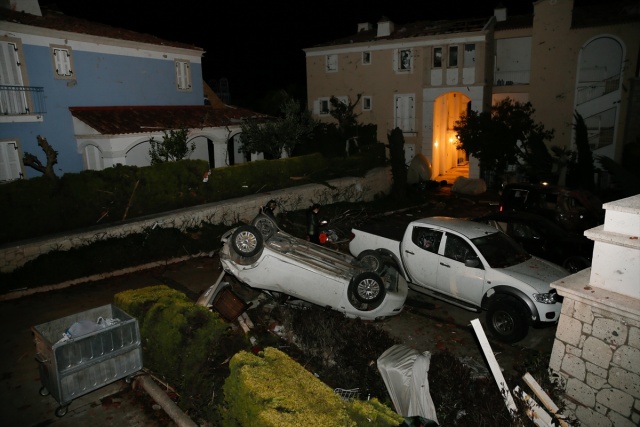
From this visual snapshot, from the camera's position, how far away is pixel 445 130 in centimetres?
3052

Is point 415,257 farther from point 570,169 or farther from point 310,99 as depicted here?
point 310,99

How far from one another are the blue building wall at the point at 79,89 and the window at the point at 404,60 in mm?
14617

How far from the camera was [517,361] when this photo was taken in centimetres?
800

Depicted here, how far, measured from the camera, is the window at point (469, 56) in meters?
26.5

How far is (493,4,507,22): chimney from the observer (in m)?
28.8

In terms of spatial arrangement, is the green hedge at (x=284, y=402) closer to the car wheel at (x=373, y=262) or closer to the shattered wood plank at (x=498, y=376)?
the shattered wood plank at (x=498, y=376)

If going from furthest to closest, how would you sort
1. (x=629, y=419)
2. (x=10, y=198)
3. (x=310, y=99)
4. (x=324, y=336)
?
(x=310, y=99) → (x=10, y=198) → (x=324, y=336) → (x=629, y=419)

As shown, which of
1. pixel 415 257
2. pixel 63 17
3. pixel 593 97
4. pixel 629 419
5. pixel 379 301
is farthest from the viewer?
pixel 593 97

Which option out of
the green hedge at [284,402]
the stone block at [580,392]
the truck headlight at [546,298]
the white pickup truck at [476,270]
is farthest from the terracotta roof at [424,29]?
the green hedge at [284,402]

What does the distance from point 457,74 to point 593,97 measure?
25.3ft

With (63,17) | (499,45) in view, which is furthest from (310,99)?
(63,17)

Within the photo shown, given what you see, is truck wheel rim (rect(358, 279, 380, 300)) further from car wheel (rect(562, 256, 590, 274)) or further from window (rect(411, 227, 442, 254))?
car wheel (rect(562, 256, 590, 274))

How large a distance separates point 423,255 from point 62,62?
54.6 feet

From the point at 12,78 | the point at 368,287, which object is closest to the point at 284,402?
the point at 368,287
